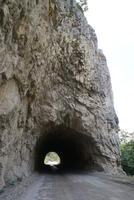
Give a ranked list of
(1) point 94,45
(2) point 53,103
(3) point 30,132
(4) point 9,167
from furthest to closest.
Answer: (1) point 94,45, (2) point 53,103, (3) point 30,132, (4) point 9,167

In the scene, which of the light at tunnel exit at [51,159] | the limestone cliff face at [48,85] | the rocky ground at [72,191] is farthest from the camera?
the light at tunnel exit at [51,159]

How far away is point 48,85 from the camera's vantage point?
49.1 feet

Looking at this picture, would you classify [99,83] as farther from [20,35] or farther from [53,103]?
[20,35]

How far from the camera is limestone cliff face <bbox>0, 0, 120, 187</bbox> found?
7836 millimetres

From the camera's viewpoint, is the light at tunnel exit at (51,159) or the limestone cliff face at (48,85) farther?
the light at tunnel exit at (51,159)

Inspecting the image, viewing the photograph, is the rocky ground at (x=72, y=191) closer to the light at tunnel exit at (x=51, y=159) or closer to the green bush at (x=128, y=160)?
the green bush at (x=128, y=160)

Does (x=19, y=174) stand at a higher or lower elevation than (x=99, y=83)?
lower

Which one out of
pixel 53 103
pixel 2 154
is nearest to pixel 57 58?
pixel 53 103

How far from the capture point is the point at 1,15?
591 cm

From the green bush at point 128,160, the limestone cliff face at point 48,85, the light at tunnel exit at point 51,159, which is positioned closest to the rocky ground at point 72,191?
the limestone cliff face at point 48,85

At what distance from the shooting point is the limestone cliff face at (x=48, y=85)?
7.84 m

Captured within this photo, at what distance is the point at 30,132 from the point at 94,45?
10930 millimetres

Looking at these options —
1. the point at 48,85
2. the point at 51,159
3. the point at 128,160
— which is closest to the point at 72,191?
the point at 48,85

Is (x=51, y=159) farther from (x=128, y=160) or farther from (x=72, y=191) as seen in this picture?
(x=72, y=191)
